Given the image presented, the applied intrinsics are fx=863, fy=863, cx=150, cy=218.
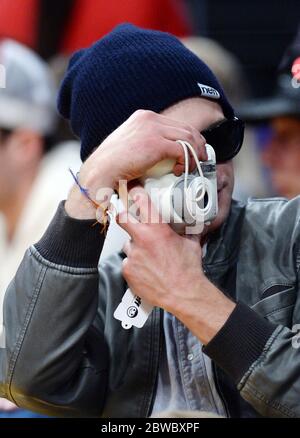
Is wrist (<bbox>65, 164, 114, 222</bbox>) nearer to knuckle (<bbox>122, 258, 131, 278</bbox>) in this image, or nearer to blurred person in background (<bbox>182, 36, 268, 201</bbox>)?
knuckle (<bbox>122, 258, 131, 278</bbox>)

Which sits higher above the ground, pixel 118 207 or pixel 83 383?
pixel 118 207

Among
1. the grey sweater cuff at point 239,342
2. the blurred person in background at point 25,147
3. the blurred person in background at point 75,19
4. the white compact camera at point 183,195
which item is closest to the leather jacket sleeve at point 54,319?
the white compact camera at point 183,195

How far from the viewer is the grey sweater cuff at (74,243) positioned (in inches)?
57.1

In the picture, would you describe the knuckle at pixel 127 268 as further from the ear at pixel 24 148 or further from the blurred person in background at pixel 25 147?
the ear at pixel 24 148

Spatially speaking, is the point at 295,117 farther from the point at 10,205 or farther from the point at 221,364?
the point at 221,364

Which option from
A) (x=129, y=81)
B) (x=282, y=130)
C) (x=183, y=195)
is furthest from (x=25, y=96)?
(x=183, y=195)

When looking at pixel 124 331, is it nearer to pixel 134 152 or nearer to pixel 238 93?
pixel 134 152

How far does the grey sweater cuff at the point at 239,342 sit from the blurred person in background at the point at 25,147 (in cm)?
114

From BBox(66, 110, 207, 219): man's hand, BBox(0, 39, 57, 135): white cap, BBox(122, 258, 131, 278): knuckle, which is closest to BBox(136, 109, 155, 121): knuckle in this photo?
BBox(66, 110, 207, 219): man's hand

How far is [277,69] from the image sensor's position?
2551 mm

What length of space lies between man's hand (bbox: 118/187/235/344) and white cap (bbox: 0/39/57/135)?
116 centimetres

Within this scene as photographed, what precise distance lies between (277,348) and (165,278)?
209 mm

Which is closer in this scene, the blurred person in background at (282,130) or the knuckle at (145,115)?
the knuckle at (145,115)

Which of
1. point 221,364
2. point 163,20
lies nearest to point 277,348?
point 221,364
